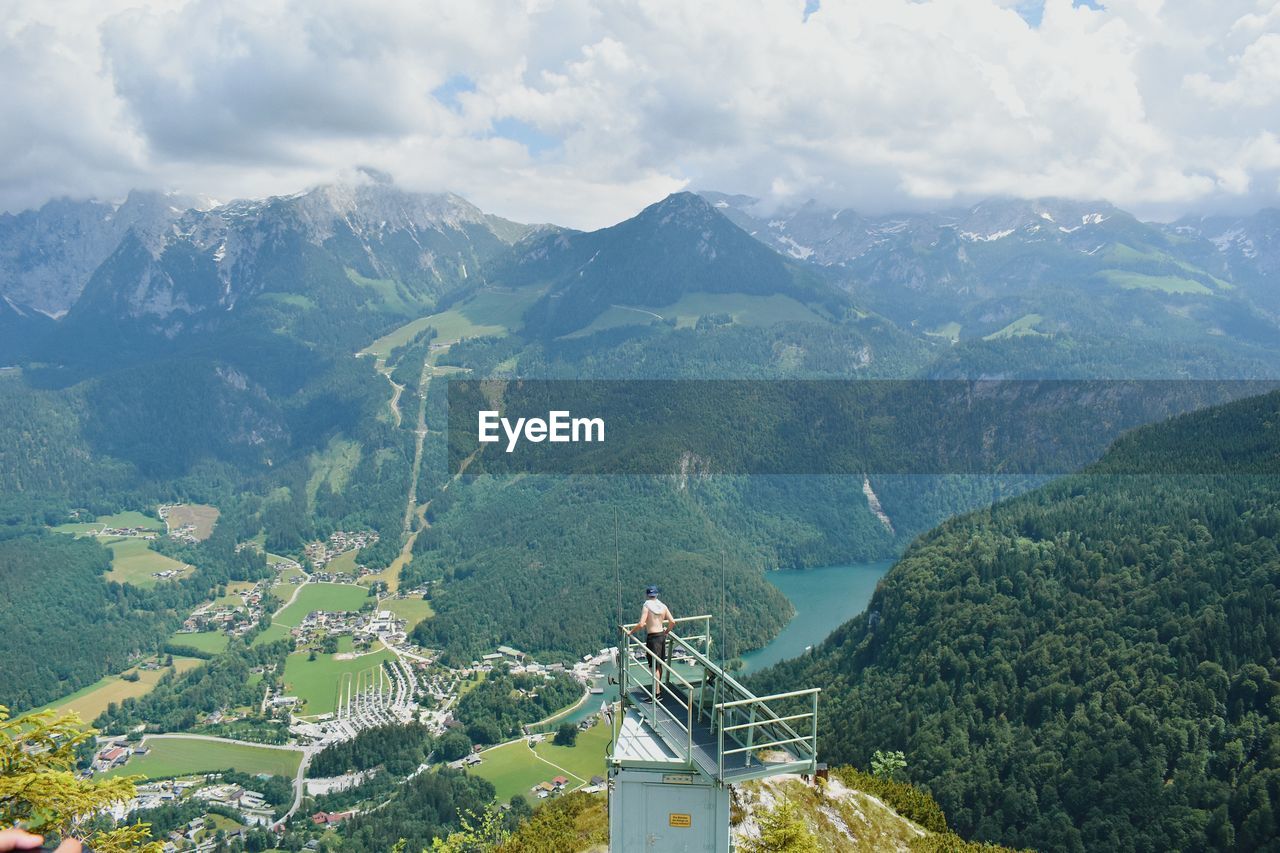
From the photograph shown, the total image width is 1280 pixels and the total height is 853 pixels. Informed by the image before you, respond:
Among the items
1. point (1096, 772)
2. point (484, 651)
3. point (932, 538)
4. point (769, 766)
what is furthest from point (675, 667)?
point (484, 651)

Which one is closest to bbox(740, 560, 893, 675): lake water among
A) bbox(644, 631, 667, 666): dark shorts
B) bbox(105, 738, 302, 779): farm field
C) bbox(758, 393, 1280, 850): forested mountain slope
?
bbox(758, 393, 1280, 850): forested mountain slope

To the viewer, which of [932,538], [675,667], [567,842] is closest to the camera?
[675,667]

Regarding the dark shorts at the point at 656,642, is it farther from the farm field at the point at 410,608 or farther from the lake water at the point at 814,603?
the farm field at the point at 410,608

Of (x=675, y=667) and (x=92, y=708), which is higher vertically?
(x=675, y=667)

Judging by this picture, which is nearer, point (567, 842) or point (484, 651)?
point (567, 842)

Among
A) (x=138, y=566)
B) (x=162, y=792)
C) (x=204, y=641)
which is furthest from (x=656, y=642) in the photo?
(x=138, y=566)

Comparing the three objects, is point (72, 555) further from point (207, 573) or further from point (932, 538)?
point (932, 538)
